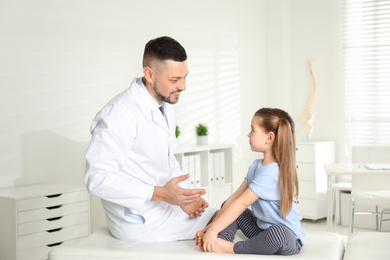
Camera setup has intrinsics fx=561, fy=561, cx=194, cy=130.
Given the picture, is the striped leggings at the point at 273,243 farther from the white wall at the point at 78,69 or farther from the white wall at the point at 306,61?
the white wall at the point at 306,61

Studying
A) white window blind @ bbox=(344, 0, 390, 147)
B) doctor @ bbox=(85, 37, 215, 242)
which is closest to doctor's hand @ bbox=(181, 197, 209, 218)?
doctor @ bbox=(85, 37, 215, 242)

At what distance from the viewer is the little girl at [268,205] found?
200 cm

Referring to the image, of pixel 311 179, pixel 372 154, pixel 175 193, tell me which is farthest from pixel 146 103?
Answer: pixel 311 179

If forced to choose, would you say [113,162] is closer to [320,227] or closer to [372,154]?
[372,154]

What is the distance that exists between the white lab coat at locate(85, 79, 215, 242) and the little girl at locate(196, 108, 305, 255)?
0.19m

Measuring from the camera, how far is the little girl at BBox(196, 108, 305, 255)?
1999mm

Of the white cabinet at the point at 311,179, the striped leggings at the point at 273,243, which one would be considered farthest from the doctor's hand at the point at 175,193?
the white cabinet at the point at 311,179

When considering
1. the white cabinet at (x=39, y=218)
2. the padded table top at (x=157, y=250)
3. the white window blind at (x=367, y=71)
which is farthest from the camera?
the white window blind at (x=367, y=71)

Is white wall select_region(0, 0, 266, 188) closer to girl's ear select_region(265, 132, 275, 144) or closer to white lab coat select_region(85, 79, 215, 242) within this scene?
white lab coat select_region(85, 79, 215, 242)

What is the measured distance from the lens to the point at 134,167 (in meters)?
2.25

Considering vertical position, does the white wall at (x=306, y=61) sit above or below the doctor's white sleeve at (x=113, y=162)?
above

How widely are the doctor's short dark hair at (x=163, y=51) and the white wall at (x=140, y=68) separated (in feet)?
4.74

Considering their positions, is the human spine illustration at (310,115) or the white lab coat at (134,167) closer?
the white lab coat at (134,167)

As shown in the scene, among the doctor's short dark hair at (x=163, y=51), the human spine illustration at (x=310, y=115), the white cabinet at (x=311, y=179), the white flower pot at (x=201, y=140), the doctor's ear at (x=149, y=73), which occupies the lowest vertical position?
the white cabinet at (x=311, y=179)
